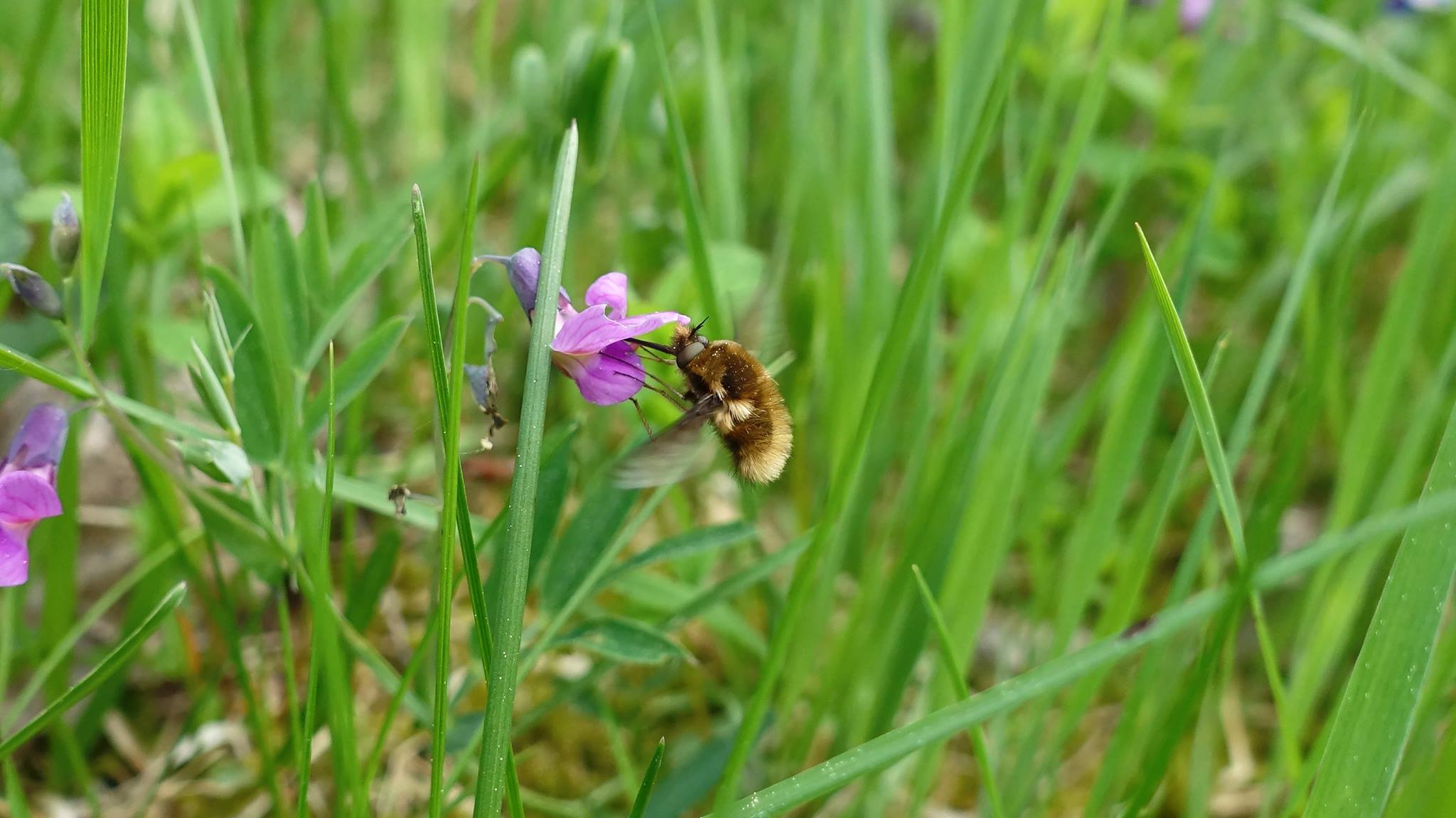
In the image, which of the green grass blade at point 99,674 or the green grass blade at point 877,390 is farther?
the green grass blade at point 877,390

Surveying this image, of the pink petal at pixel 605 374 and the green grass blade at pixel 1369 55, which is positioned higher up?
the green grass blade at pixel 1369 55

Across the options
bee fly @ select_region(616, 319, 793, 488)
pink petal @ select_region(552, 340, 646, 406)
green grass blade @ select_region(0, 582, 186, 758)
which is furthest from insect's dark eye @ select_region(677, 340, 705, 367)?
green grass blade @ select_region(0, 582, 186, 758)

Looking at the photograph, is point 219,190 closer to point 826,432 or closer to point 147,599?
point 147,599

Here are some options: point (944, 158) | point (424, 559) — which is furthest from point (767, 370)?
point (424, 559)

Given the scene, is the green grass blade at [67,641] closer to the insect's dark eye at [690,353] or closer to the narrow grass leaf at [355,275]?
the narrow grass leaf at [355,275]

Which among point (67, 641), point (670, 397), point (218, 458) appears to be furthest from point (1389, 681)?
point (67, 641)

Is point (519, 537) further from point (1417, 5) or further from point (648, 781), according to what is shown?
point (1417, 5)

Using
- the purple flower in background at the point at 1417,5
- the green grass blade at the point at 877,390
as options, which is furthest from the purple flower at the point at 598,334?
the purple flower in background at the point at 1417,5
